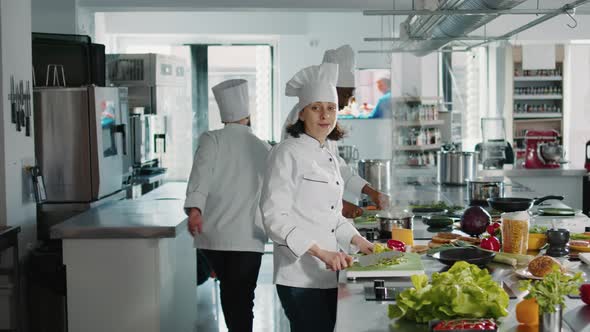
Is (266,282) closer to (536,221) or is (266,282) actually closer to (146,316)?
(146,316)

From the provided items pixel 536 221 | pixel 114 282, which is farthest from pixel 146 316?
pixel 536 221

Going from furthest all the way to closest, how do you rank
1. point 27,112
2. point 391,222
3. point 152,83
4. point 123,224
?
1. point 152,83
2. point 27,112
3. point 123,224
4. point 391,222

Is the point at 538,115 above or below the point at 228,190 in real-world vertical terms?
above

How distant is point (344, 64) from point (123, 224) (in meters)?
1.56

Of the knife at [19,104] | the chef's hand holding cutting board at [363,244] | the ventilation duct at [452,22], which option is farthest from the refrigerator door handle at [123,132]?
the chef's hand holding cutting board at [363,244]

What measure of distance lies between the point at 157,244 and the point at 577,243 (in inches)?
79.6

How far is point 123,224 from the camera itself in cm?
407

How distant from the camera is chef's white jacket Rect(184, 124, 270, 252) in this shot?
13.6 ft

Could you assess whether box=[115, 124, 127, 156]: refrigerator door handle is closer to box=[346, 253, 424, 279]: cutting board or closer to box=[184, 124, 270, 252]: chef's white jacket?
box=[184, 124, 270, 252]: chef's white jacket

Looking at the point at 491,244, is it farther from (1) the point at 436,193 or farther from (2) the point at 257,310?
(2) the point at 257,310

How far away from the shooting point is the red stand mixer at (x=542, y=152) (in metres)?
7.78

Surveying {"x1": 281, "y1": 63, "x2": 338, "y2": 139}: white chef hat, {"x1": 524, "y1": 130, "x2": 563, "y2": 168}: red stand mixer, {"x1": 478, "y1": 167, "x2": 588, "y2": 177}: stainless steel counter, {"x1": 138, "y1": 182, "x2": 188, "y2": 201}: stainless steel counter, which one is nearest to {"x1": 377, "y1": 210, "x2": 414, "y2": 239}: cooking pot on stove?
{"x1": 281, "y1": 63, "x2": 338, "y2": 139}: white chef hat

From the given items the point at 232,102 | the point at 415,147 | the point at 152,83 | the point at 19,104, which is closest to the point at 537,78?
the point at 415,147

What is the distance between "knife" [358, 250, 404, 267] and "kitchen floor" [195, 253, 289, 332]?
2.83m
